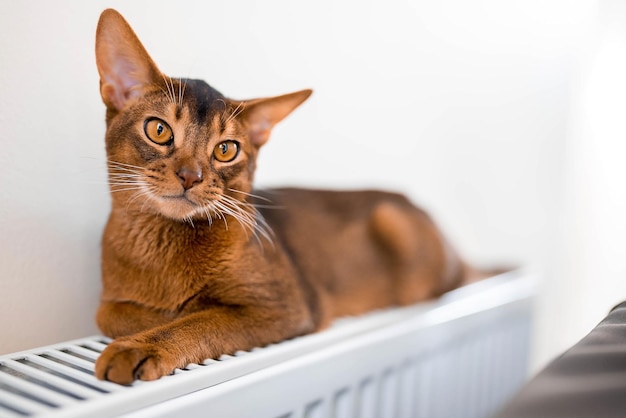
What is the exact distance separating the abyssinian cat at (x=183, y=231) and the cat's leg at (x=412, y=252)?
0.99ft

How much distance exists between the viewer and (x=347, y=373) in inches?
43.4

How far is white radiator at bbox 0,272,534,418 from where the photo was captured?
0.77 metres

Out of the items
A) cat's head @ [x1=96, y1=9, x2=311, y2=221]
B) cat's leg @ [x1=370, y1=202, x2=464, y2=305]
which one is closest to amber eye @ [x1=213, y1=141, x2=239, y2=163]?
cat's head @ [x1=96, y1=9, x2=311, y2=221]

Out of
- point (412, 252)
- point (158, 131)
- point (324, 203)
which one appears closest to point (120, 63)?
point (158, 131)

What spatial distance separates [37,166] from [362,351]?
618 mm

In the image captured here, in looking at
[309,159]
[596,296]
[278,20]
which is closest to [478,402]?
[596,296]

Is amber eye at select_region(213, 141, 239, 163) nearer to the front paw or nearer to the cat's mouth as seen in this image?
the cat's mouth

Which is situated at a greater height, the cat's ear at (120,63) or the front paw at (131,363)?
the cat's ear at (120,63)

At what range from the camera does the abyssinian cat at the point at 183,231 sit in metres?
0.90

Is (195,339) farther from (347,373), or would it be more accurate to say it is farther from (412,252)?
(412,252)

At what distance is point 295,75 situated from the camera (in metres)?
1.31

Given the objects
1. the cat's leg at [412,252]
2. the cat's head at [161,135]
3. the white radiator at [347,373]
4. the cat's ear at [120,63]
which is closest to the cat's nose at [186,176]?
the cat's head at [161,135]

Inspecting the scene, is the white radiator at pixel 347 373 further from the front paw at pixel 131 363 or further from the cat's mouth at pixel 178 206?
the cat's mouth at pixel 178 206

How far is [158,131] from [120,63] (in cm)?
11
